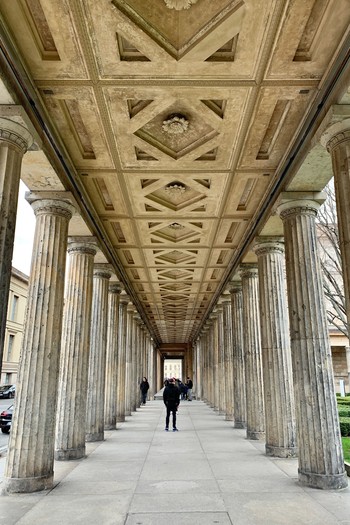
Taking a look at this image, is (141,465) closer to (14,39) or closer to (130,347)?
(14,39)

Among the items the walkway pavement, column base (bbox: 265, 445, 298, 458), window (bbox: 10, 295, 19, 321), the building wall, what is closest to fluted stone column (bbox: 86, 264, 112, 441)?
the walkway pavement

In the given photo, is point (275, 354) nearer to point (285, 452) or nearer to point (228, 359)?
point (285, 452)

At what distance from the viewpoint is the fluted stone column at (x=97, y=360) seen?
1147cm

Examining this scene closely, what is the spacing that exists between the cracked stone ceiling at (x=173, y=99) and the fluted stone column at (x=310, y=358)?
852mm

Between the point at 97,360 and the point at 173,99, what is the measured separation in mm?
8079

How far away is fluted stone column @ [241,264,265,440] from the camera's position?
12.0 meters

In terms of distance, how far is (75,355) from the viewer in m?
9.68

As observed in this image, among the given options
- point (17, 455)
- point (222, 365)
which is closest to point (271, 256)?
point (17, 455)

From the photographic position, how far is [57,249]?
7.76m

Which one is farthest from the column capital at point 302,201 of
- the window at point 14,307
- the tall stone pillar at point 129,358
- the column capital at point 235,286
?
the window at point 14,307

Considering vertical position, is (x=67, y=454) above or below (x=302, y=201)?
below

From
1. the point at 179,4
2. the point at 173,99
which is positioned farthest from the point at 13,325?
the point at 179,4

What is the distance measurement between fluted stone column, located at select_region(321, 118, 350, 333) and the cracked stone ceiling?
41 centimetres

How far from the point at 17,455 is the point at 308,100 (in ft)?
22.4
